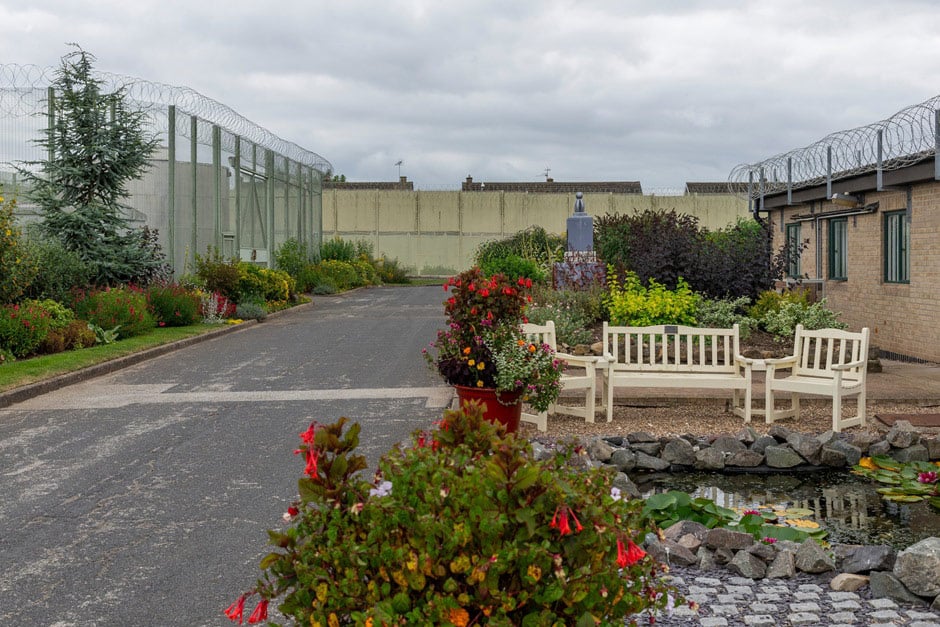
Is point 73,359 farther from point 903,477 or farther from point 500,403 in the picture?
point 903,477

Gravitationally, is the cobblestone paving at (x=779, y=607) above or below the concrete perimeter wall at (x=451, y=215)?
below

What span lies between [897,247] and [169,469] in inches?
489

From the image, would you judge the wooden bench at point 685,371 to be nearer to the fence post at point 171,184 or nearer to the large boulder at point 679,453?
the large boulder at point 679,453

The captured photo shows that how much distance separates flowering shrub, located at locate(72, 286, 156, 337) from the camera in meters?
16.3

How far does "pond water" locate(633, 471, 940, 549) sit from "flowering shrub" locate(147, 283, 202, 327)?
13.9 metres

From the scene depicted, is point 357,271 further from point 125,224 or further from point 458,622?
point 458,622

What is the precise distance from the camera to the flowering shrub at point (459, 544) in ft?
8.48

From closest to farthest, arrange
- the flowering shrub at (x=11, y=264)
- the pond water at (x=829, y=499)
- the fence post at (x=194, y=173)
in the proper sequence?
the pond water at (x=829, y=499) < the flowering shrub at (x=11, y=264) < the fence post at (x=194, y=173)

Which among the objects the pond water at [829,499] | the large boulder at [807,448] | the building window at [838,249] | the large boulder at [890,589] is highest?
the building window at [838,249]

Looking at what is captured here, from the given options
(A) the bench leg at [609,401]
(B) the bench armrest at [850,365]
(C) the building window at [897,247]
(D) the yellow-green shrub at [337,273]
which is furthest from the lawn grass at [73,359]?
(D) the yellow-green shrub at [337,273]

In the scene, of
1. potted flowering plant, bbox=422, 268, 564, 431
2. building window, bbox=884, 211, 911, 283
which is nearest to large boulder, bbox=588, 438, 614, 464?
potted flowering plant, bbox=422, 268, 564, 431

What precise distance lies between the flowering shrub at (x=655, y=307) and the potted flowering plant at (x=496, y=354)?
4686mm

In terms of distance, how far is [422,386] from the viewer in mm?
11578

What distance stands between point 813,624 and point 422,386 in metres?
7.81
